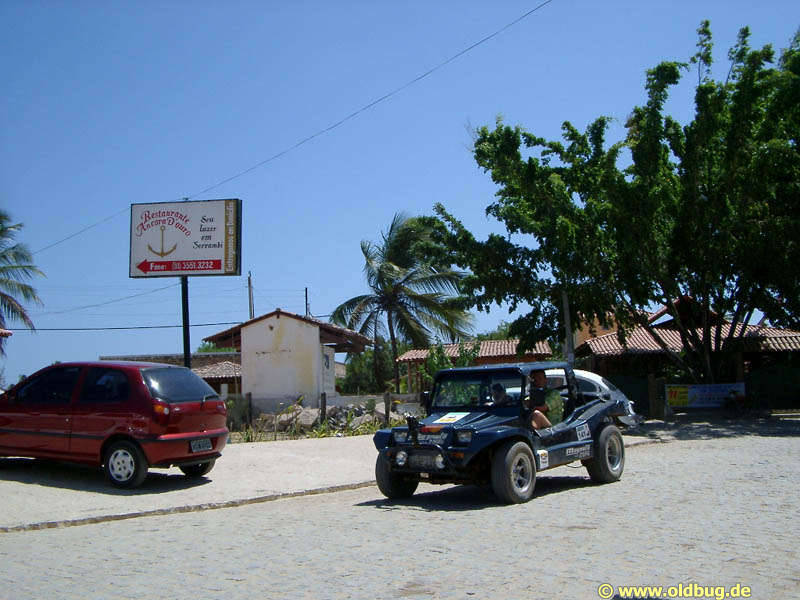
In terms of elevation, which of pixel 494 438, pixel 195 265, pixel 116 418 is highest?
pixel 195 265

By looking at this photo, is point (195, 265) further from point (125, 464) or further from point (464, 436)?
point (464, 436)

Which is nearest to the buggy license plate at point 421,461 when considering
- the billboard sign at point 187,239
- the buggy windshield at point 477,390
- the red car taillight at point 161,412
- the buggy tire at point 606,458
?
the buggy windshield at point 477,390

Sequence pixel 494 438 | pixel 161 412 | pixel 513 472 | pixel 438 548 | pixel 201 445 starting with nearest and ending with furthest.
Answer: pixel 438 548, pixel 494 438, pixel 513 472, pixel 161 412, pixel 201 445

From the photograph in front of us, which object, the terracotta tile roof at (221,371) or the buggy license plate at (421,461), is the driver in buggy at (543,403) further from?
the terracotta tile roof at (221,371)

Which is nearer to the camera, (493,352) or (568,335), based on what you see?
(568,335)

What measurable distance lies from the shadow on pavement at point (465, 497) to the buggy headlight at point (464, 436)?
32.1 inches

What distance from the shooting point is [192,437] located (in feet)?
36.1

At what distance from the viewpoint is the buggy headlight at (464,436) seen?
930 cm

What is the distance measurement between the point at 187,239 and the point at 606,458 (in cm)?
1370

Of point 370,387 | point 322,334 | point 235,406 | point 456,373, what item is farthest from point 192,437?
point 370,387

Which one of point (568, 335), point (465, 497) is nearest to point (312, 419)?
point (568, 335)

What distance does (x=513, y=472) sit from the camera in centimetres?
944

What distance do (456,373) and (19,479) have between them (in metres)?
6.45

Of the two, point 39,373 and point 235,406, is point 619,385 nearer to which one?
point 235,406
